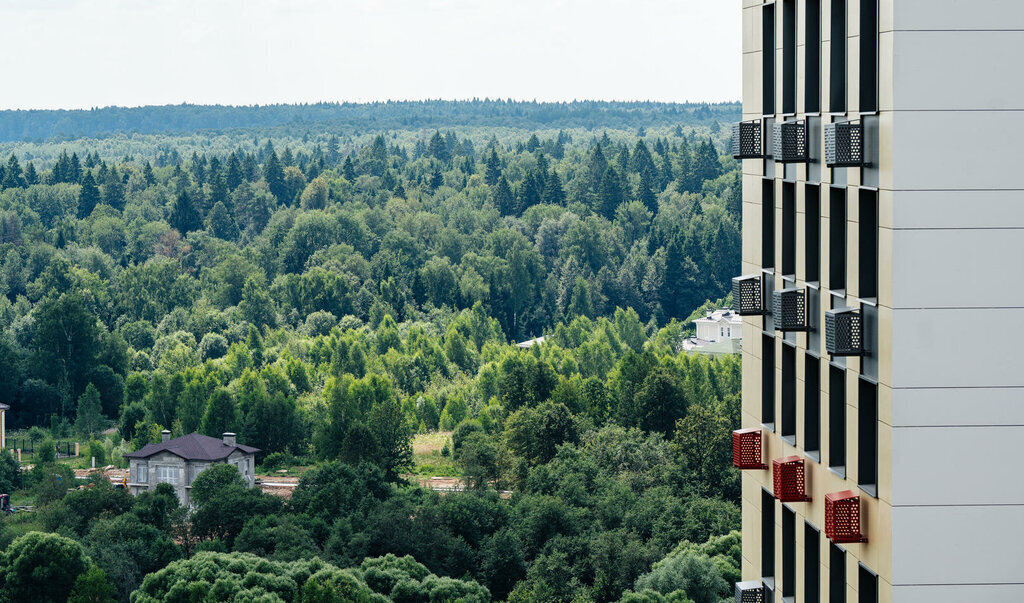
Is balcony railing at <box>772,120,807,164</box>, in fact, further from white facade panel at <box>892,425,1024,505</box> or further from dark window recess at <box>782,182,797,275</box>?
white facade panel at <box>892,425,1024,505</box>

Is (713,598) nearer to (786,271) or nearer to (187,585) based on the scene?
(187,585)

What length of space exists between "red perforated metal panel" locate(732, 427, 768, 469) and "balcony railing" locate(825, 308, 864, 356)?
6.66 metres

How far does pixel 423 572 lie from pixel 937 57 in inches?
2772

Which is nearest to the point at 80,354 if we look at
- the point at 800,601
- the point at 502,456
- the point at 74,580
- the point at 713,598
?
the point at 502,456

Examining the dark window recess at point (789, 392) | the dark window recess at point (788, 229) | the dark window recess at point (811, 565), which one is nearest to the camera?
the dark window recess at point (811, 565)

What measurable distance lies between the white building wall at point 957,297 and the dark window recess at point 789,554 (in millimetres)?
5765

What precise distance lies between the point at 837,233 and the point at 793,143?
1946 mm

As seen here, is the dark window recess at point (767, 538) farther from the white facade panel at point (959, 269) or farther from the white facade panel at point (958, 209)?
the white facade panel at point (958, 209)

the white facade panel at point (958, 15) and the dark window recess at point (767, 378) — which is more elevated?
→ the white facade panel at point (958, 15)

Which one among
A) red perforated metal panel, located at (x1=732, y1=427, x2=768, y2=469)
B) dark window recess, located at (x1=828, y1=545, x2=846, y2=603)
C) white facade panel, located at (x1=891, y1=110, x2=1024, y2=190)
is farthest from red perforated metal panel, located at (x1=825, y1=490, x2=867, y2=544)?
red perforated metal panel, located at (x1=732, y1=427, x2=768, y2=469)

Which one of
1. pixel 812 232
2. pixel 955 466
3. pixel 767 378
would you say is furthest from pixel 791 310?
pixel 955 466

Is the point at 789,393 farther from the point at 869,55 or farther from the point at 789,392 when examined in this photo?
the point at 869,55

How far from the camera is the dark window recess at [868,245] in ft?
77.9

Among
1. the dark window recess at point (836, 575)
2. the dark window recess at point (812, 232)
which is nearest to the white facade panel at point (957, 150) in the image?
the dark window recess at point (812, 232)
